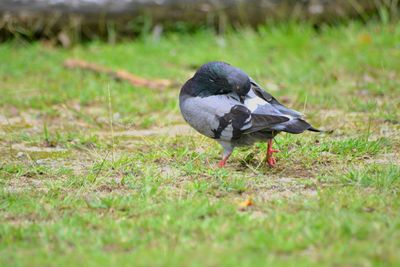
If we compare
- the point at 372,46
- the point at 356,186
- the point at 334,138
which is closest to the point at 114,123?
the point at 334,138

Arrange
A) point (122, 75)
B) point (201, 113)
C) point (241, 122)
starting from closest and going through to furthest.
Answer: point (241, 122) < point (201, 113) < point (122, 75)

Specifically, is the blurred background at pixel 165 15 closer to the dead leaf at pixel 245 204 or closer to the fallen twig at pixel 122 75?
the fallen twig at pixel 122 75

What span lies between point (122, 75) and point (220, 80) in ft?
10.2

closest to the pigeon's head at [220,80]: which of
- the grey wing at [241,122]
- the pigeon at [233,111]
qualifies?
the pigeon at [233,111]

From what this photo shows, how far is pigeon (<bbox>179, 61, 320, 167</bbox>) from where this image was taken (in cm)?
460

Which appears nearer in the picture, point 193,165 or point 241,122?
point 241,122

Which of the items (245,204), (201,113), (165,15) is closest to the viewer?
(245,204)

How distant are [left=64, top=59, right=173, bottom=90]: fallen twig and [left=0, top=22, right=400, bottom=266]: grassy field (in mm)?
92

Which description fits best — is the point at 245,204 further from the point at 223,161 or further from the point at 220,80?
the point at 220,80

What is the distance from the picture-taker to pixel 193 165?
4.93 m

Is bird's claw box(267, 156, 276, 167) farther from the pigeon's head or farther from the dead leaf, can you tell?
the dead leaf

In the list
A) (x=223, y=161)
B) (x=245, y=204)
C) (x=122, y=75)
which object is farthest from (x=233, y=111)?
(x=122, y=75)

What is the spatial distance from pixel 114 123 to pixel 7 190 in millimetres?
2086

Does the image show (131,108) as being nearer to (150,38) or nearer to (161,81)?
(161,81)
